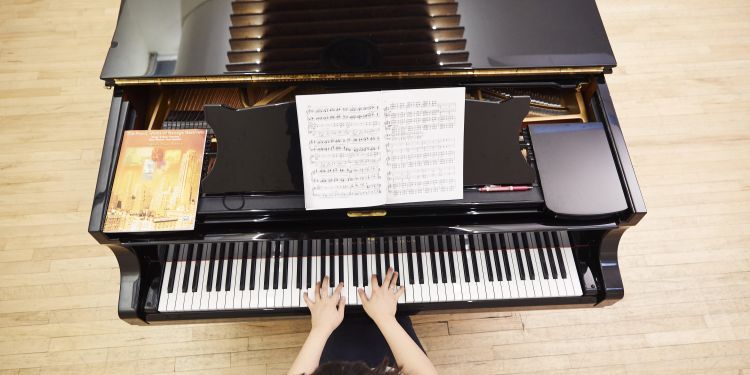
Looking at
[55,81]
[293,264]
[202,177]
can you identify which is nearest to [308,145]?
[202,177]

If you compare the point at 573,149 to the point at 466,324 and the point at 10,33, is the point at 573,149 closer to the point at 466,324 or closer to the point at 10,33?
the point at 466,324

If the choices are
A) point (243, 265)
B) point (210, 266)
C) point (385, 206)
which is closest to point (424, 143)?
point (385, 206)

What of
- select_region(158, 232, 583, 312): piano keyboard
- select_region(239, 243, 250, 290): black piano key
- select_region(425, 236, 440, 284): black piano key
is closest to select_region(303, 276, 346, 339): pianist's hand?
select_region(158, 232, 583, 312): piano keyboard

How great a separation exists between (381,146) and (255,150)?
479 mm

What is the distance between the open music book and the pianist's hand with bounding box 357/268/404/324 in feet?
1.40

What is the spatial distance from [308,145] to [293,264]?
2.05 ft

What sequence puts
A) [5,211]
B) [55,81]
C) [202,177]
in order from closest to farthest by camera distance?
[202,177]
[5,211]
[55,81]

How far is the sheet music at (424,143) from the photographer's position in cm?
166

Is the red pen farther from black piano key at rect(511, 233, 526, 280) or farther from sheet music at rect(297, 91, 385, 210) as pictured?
sheet music at rect(297, 91, 385, 210)

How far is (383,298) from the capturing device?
6.51ft

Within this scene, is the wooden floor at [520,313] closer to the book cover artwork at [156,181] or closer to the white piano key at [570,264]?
the white piano key at [570,264]

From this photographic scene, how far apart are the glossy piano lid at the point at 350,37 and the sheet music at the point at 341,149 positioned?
317 mm

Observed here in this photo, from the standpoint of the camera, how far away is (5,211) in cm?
299

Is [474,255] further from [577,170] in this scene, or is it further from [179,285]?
[179,285]
